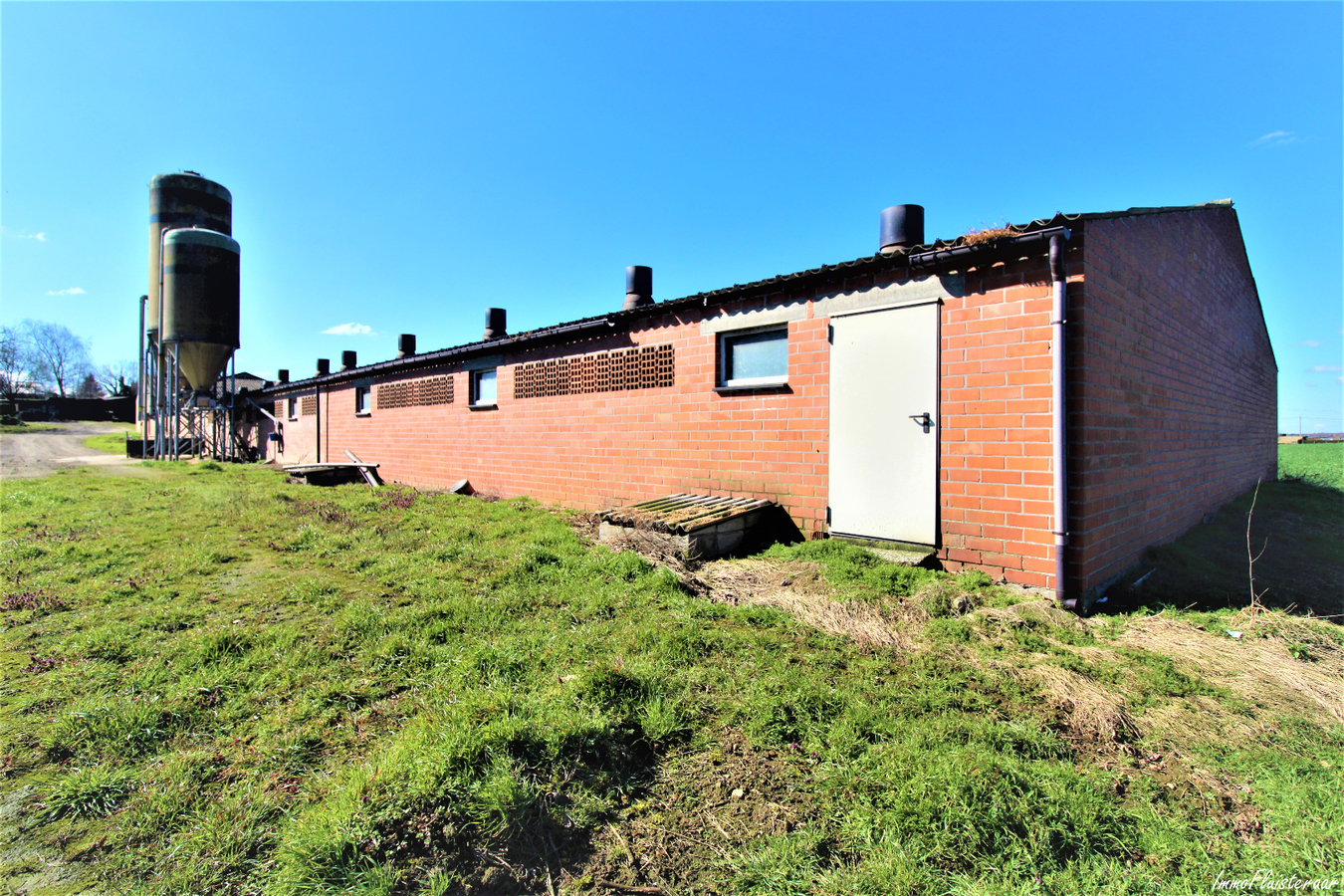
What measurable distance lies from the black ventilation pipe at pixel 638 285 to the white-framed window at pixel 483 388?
3.64m

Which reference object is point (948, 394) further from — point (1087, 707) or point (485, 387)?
point (485, 387)

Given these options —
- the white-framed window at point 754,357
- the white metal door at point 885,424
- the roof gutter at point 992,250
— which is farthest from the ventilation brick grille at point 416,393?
the roof gutter at point 992,250

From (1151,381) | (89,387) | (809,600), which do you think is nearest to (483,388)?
(809,600)

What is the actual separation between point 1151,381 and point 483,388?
10.8 m

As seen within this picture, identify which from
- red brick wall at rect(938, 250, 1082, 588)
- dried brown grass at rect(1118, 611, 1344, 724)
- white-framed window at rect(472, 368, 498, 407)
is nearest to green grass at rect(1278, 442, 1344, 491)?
dried brown grass at rect(1118, 611, 1344, 724)

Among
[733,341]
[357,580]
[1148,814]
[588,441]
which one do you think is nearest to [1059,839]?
[1148,814]

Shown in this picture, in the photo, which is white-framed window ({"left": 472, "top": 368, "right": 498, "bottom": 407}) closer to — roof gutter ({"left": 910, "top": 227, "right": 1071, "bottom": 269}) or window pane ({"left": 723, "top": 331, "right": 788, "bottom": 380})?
window pane ({"left": 723, "top": 331, "right": 788, "bottom": 380})

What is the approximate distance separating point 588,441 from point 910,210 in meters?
5.54

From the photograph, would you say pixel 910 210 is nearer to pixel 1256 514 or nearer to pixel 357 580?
pixel 357 580

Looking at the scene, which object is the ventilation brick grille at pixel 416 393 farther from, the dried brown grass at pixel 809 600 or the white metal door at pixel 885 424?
the white metal door at pixel 885 424

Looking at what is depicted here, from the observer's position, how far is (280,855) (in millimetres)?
2018

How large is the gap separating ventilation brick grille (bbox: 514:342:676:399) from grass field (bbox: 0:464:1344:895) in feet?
12.7

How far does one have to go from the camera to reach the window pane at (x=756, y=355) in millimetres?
6840

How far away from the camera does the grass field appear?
81.4 inches
